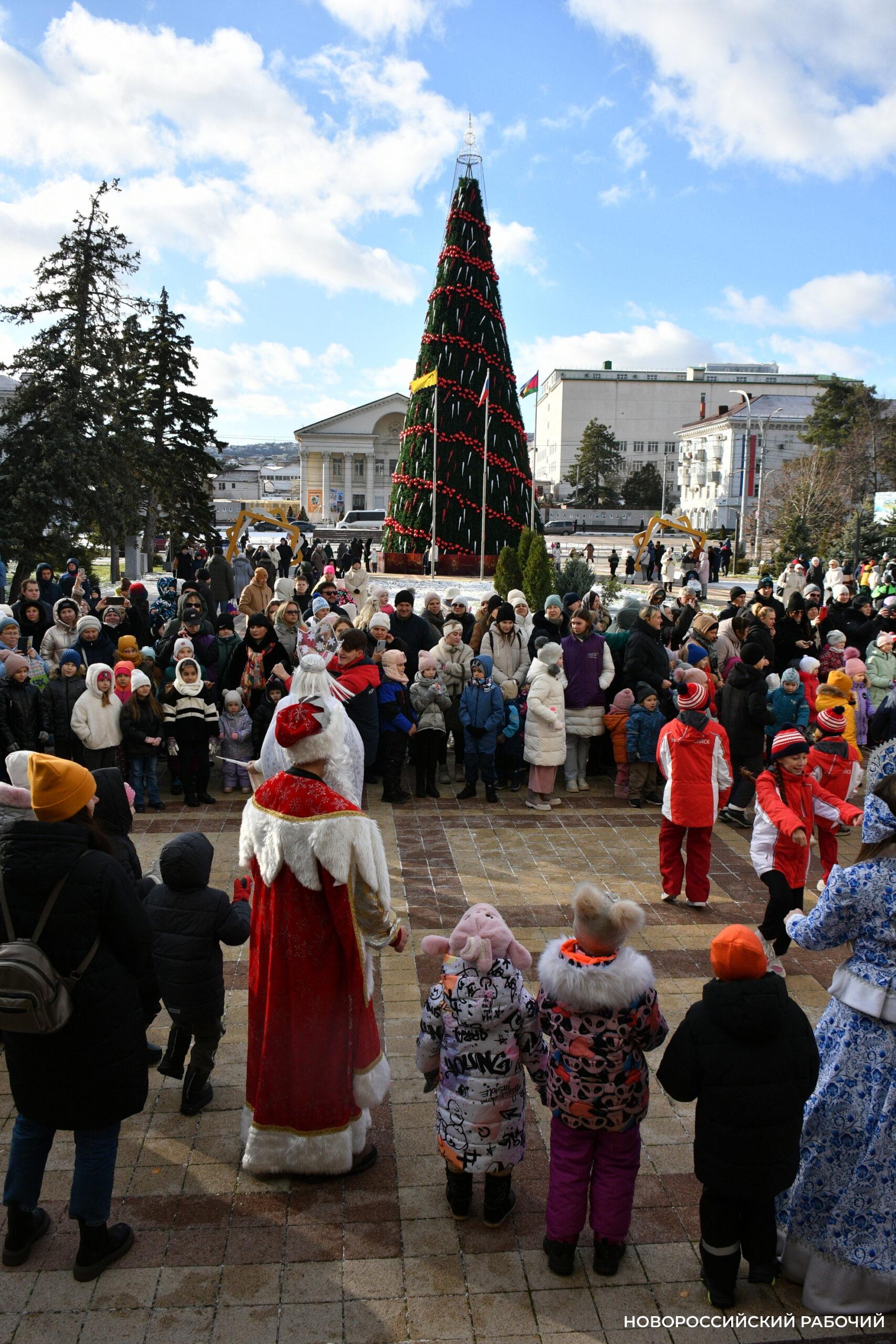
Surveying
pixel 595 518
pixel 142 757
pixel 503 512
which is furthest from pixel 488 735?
pixel 595 518

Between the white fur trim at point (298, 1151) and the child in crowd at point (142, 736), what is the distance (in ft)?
17.5

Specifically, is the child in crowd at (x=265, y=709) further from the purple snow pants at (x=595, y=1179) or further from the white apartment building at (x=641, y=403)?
the white apartment building at (x=641, y=403)

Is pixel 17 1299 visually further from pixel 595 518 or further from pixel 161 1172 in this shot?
pixel 595 518

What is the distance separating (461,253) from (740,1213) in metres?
27.4

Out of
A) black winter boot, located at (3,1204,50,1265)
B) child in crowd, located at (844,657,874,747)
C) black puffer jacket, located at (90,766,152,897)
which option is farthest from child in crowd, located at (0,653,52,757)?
child in crowd, located at (844,657,874,747)

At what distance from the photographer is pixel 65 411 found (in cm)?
2420

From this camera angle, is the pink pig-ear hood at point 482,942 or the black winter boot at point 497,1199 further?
the black winter boot at point 497,1199

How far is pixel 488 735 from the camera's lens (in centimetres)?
952

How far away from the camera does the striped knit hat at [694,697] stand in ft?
23.5

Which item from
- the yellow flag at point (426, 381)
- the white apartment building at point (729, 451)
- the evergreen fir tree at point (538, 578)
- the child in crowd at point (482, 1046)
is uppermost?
the white apartment building at point (729, 451)

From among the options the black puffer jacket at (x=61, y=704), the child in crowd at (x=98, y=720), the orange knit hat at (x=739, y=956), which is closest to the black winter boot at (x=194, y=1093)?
the orange knit hat at (x=739, y=956)

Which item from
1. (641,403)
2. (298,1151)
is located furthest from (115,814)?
(641,403)

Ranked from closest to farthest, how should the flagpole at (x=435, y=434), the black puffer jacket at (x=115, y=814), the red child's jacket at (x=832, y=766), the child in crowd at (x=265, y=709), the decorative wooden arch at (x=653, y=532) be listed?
the black puffer jacket at (x=115, y=814) < the red child's jacket at (x=832, y=766) < the child in crowd at (x=265, y=709) < the flagpole at (x=435, y=434) < the decorative wooden arch at (x=653, y=532)

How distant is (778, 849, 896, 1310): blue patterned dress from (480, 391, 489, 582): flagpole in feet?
77.0
